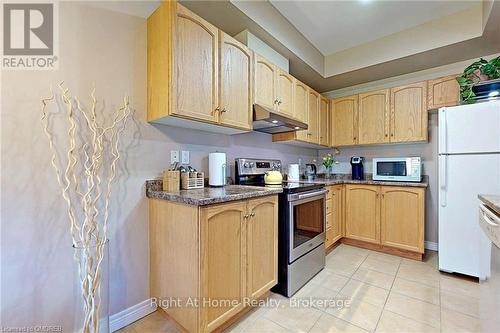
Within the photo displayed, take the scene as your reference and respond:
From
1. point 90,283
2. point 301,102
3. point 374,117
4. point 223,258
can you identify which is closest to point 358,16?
point 301,102

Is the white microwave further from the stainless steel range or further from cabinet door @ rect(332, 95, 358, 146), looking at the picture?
the stainless steel range

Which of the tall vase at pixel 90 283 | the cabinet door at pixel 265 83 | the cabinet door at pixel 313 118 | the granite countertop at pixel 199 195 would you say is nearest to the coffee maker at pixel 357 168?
the cabinet door at pixel 313 118

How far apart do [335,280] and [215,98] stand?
2009mm

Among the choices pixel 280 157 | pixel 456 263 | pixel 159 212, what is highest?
pixel 280 157

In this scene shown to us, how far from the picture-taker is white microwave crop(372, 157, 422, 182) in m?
2.88

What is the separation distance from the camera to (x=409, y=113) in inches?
117

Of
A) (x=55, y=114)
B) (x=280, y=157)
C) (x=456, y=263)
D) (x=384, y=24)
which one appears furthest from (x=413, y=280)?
(x=55, y=114)

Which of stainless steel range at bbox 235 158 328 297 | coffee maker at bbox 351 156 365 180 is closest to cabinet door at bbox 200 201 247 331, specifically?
stainless steel range at bbox 235 158 328 297

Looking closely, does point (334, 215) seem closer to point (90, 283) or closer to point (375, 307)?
point (375, 307)

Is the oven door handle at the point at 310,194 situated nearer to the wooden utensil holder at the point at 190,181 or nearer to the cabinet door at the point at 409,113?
the wooden utensil holder at the point at 190,181

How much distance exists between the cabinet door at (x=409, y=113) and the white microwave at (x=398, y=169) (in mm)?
283

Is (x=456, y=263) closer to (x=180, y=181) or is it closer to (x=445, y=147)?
(x=445, y=147)

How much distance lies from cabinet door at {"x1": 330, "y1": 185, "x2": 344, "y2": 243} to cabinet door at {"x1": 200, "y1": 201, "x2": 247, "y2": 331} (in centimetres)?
179

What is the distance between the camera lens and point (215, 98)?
1778mm
